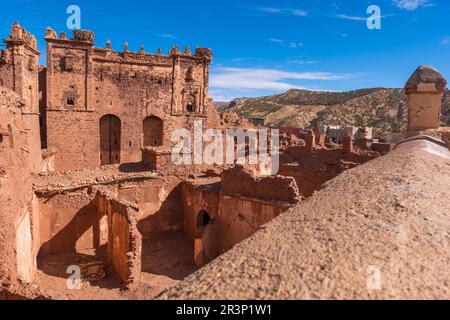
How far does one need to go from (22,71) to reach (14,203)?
42.1 feet

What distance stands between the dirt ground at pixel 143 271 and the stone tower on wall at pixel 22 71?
715 cm

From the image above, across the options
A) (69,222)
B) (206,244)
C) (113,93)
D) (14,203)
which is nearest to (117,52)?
(113,93)

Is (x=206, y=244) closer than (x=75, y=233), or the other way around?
(x=206, y=244)

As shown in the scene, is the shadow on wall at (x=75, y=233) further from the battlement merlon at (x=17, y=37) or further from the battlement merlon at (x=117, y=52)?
the battlement merlon at (x=117, y=52)

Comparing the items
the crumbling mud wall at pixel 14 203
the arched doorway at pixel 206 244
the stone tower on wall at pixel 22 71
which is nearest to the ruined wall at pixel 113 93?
the stone tower on wall at pixel 22 71

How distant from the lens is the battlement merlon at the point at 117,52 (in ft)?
72.7

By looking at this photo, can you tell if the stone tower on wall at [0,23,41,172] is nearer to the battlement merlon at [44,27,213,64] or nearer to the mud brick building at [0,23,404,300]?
the mud brick building at [0,23,404,300]

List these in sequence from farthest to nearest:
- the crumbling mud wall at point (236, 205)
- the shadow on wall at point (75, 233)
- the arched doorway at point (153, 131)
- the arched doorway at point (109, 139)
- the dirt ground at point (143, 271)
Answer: the arched doorway at point (153, 131), the arched doorway at point (109, 139), the shadow on wall at point (75, 233), the crumbling mud wall at point (236, 205), the dirt ground at point (143, 271)

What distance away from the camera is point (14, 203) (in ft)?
30.4

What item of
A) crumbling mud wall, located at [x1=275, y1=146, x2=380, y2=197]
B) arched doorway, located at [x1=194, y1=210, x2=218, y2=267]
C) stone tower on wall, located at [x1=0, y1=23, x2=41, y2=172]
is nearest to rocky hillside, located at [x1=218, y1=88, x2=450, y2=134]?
crumbling mud wall, located at [x1=275, y1=146, x2=380, y2=197]

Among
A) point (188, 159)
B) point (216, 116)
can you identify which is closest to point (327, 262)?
point (188, 159)

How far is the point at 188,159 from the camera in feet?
56.0

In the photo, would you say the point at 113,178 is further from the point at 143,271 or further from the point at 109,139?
the point at 109,139

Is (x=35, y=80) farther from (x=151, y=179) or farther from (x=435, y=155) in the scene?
(x=435, y=155)
